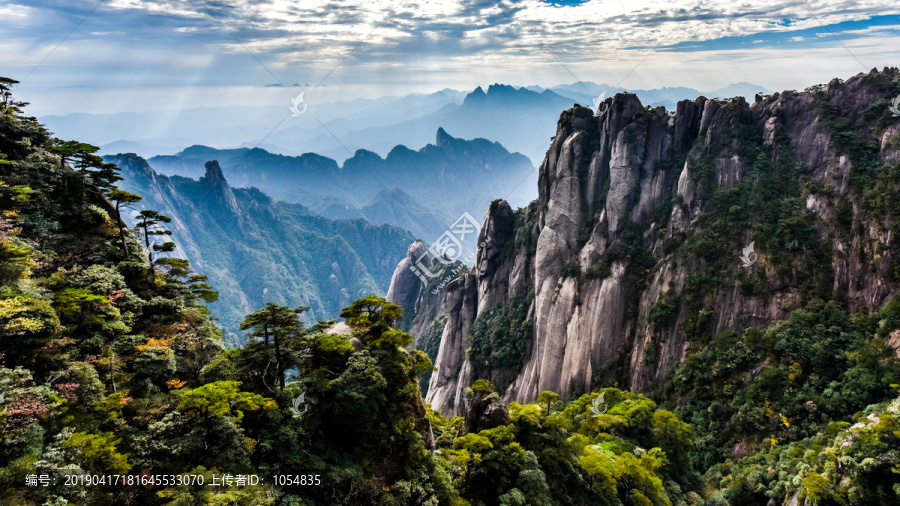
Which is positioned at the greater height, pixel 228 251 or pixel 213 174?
pixel 213 174

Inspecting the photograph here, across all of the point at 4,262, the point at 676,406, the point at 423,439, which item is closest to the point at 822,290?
the point at 676,406

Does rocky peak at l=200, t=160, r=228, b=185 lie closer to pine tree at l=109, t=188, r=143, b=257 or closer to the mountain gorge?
the mountain gorge

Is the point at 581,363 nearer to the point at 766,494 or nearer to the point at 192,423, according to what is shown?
the point at 766,494

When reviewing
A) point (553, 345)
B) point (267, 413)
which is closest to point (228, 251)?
point (553, 345)

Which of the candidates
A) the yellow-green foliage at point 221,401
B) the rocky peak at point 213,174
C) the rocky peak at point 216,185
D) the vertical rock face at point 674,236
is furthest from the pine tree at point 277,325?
the rocky peak at point 213,174

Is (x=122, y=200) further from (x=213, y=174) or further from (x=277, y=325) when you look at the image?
(x=213, y=174)

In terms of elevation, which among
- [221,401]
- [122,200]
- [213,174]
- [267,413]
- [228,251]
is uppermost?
[213,174]

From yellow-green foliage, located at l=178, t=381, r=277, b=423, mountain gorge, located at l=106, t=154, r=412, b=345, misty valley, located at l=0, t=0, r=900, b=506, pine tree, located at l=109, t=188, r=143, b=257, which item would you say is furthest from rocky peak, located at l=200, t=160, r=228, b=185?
yellow-green foliage, located at l=178, t=381, r=277, b=423
